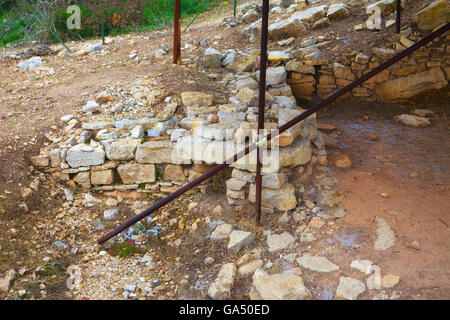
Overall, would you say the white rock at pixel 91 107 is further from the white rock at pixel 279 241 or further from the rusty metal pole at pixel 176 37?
the white rock at pixel 279 241

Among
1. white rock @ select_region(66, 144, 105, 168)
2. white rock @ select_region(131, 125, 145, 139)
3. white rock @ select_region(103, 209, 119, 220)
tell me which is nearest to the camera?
white rock @ select_region(103, 209, 119, 220)

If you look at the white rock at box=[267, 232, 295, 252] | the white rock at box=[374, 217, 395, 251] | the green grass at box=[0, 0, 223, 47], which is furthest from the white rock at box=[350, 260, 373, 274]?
the green grass at box=[0, 0, 223, 47]

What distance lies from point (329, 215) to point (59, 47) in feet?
19.9

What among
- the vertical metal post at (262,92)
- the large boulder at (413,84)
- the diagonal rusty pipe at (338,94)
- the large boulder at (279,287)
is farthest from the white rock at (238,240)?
the large boulder at (413,84)

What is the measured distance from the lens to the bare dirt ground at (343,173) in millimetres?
3336

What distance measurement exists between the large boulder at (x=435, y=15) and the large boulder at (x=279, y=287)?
460 centimetres

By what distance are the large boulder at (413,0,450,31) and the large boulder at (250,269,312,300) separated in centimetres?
460

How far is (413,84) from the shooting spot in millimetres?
6059

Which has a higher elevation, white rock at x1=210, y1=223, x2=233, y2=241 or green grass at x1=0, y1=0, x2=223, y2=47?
green grass at x1=0, y1=0, x2=223, y2=47

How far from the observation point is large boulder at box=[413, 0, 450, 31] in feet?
19.3

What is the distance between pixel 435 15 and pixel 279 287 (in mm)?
4918

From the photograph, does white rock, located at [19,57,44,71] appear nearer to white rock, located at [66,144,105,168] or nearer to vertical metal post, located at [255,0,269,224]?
white rock, located at [66,144,105,168]
